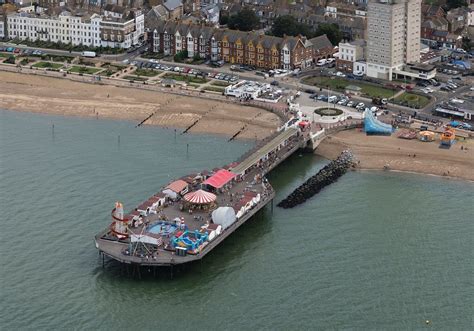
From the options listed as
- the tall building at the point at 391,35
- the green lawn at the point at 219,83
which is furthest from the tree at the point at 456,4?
the green lawn at the point at 219,83

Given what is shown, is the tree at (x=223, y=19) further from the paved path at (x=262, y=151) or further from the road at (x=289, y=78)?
the paved path at (x=262, y=151)

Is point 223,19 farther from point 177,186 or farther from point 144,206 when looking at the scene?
point 144,206

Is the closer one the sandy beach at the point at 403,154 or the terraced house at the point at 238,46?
the sandy beach at the point at 403,154

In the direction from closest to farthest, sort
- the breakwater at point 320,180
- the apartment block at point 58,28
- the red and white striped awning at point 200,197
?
the red and white striped awning at point 200,197 → the breakwater at point 320,180 → the apartment block at point 58,28

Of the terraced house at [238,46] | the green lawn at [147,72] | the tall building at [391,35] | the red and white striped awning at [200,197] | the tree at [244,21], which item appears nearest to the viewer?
the red and white striped awning at [200,197]

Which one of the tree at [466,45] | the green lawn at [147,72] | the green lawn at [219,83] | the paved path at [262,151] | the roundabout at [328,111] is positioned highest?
the tree at [466,45]

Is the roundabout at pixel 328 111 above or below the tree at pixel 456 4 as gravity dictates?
below

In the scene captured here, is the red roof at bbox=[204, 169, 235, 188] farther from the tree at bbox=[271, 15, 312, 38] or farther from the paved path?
the tree at bbox=[271, 15, 312, 38]

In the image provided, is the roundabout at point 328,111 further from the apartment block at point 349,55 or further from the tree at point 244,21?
the tree at point 244,21
